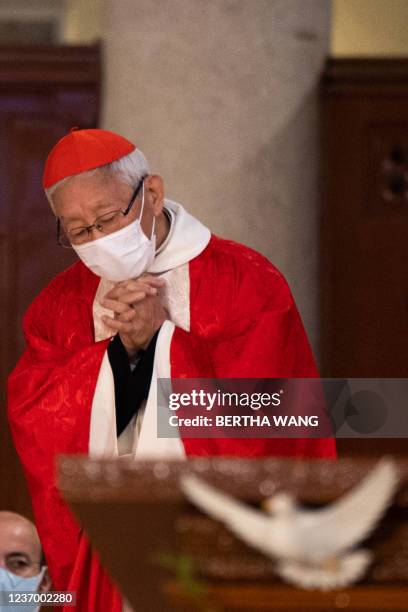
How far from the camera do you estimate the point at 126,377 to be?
315cm

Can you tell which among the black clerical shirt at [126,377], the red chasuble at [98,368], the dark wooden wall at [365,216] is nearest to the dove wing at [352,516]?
the red chasuble at [98,368]

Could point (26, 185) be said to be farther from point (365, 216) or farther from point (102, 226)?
point (102, 226)

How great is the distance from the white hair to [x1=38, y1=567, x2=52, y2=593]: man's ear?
3.80 ft

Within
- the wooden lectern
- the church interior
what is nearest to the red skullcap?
the church interior

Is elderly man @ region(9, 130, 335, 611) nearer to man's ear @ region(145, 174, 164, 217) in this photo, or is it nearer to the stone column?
man's ear @ region(145, 174, 164, 217)

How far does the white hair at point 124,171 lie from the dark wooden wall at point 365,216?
2.34 meters

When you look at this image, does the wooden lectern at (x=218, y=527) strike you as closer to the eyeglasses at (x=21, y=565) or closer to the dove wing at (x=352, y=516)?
the dove wing at (x=352, y=516)

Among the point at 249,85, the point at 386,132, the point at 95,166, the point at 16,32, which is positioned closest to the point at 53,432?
the point at 95,166

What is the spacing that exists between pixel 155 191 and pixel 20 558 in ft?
3.94

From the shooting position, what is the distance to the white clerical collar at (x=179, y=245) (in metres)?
3.37

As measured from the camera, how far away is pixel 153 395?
312 centimetres

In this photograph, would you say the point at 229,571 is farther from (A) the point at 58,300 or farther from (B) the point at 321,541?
(A) the point at 58,300

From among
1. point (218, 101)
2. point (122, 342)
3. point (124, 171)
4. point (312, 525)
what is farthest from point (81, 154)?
point (312, 525)

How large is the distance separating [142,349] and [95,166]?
543mm
